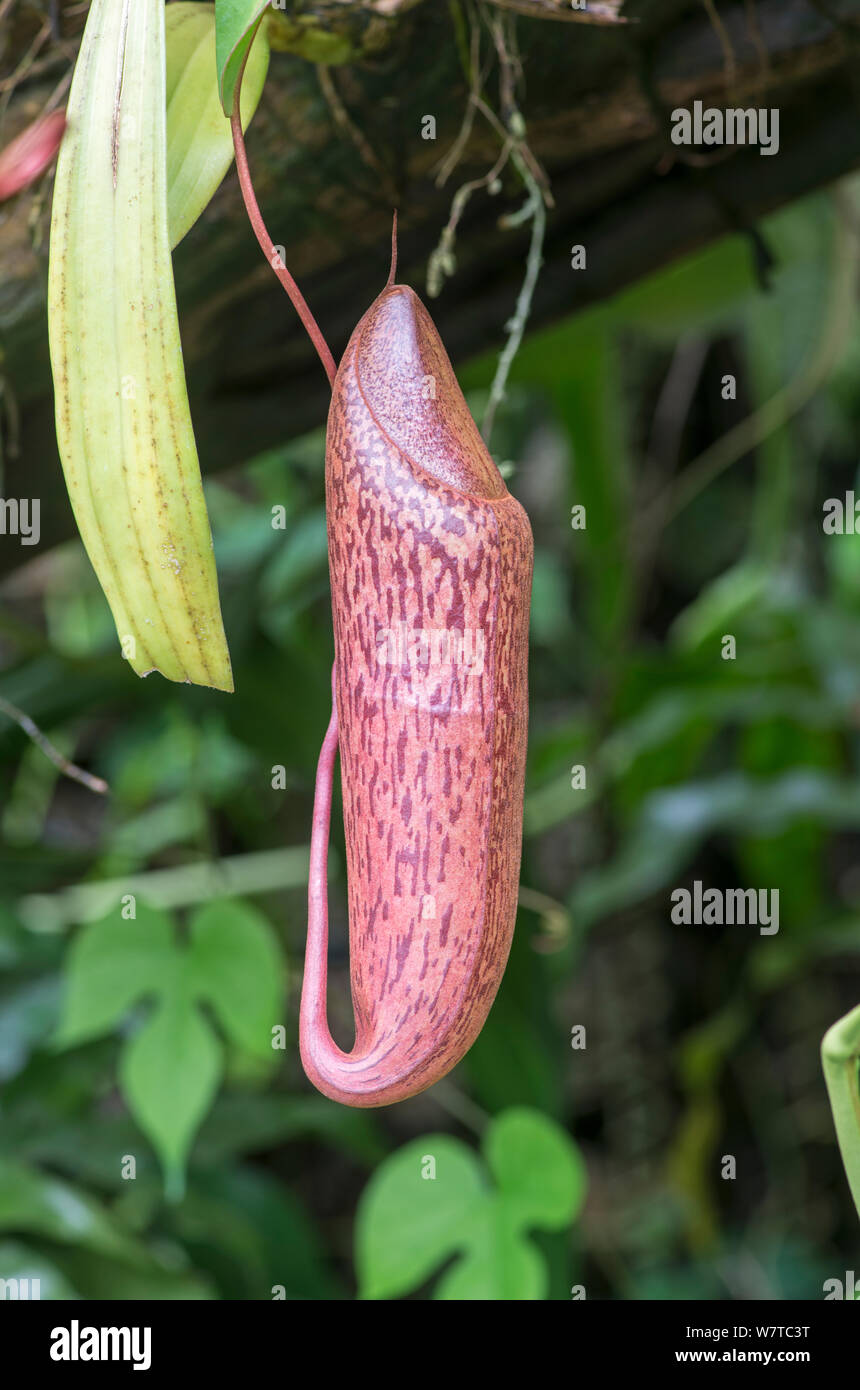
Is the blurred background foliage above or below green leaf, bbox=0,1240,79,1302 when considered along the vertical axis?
above

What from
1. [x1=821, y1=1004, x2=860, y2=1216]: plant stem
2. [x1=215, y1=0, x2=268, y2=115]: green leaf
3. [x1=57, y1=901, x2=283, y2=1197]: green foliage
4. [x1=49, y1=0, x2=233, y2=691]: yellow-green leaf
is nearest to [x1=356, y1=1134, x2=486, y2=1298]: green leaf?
[x1=57, y1=901, x2=283, y2=1197]: green foliage

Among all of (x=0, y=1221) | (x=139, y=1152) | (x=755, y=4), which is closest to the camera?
(x=755, y=4)

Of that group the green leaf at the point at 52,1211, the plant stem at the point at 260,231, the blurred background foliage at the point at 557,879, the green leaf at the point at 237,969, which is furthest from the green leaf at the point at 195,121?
the green leaf at the point at 52,1211

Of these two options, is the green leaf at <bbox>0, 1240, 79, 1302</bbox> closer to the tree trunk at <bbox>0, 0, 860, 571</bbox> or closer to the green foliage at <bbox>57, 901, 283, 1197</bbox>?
the green foliage at <bbox>57, 901, 283, 1197</bbox>

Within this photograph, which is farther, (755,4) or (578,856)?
(578,856)

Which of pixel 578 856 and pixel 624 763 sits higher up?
pixel 624 763

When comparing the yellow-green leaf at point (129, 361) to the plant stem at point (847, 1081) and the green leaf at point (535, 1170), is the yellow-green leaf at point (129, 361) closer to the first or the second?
the plant stem at point (847, 1081)
